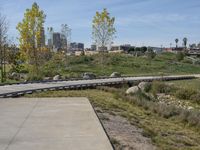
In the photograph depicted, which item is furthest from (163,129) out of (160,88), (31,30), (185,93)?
(31,30)

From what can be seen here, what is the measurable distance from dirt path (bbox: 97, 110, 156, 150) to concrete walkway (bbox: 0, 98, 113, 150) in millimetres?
363

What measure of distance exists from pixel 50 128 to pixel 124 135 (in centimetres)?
211

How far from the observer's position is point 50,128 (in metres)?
12.6

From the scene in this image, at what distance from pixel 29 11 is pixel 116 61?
35.2 m

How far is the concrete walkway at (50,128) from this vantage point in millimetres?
10383

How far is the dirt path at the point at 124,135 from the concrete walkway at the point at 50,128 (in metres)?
0.36

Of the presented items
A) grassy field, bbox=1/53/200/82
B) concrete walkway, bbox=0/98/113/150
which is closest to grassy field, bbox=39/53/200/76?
grassy field, bbox=1/53/200/82

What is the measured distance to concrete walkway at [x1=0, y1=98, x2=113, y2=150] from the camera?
1038 cm

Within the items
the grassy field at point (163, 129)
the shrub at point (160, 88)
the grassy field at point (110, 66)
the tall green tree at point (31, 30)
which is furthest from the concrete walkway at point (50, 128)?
the grassy field at point (110, 66)

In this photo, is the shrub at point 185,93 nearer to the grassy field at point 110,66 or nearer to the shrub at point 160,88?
the shrub at point 160,88

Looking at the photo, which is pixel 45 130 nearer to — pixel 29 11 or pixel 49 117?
pixel 49 117

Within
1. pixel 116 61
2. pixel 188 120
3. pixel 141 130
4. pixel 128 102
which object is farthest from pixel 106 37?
pixel 141 130

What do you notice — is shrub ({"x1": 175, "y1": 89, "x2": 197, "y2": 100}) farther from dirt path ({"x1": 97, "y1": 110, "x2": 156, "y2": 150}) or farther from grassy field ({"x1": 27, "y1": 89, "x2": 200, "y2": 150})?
dirt path ({"x1": 97, "y1": 110, "x2": 156, "y2": 150})

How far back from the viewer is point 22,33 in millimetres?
41500
